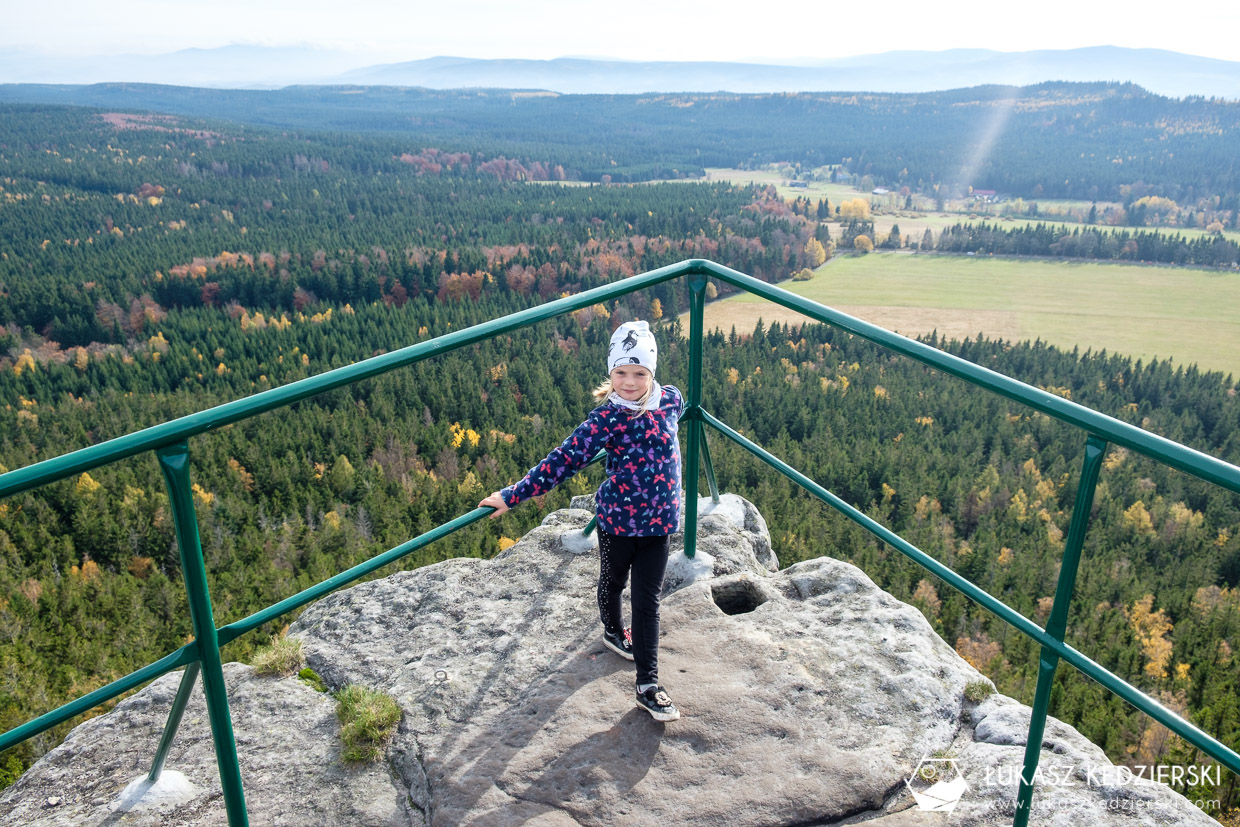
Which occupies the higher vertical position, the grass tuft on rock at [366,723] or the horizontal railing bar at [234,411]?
the horizontal railing bar at [234,411]

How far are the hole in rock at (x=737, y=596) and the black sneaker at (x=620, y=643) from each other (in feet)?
3.39

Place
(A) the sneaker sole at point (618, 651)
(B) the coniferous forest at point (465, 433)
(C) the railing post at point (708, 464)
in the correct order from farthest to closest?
(B) the coniferous forest at point (465, 433), (C) the railing post at point (708, 464), (A) the sneaker sole at point (618, 651)

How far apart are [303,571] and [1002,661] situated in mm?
33926

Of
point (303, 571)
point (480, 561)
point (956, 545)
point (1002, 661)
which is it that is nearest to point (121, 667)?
point (303, 571)

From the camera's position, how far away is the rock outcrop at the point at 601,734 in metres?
4.18

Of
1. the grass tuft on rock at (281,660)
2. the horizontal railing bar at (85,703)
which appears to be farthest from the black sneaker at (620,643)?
the horizontal railing bar at (85,703)

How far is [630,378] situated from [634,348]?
171 millimetres

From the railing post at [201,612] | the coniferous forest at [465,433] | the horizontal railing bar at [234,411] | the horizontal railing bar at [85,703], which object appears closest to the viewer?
the horizontal railing bar at [234,411]

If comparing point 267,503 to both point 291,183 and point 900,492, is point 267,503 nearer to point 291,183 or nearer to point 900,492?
point 900,492

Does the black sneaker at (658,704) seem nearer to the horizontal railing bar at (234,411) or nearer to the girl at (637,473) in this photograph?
the girl at (637,473)

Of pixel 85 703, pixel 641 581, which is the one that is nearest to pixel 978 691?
pixel 641 581

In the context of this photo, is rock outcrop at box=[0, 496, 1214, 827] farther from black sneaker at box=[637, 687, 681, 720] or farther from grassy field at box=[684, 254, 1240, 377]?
grassy field at box=[684, 254, 1240, 377]

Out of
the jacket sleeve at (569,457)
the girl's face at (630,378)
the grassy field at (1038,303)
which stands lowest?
the grassy field at (1038,303)

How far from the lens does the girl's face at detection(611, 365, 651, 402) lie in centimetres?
468
